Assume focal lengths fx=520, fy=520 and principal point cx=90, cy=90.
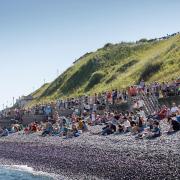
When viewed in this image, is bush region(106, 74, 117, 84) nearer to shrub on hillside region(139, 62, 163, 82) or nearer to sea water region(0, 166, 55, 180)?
shrub on hillside region(139, 62, 163, 82)

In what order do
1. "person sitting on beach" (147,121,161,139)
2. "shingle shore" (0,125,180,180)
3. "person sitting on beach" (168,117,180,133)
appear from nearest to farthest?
1. "shingle shore" (0,125,180,180)
2. "person sitting on beach" (147,121,161,139)
3. "person sitting on beach" (168,117,180,133)

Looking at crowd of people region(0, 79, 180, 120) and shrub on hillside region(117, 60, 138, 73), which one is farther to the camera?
shrub on hillside region(117, 60, 138, 73)

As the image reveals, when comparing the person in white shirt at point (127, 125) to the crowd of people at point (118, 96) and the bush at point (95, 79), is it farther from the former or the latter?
the bush at point (95, 79)

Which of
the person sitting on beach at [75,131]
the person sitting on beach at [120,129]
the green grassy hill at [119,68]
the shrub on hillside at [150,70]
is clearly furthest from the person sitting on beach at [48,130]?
the shrub on hillside at [150,70]

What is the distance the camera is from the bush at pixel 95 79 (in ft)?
304

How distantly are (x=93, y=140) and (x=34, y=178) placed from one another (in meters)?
6.79

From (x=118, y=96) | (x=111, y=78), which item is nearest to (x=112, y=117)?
(x=118, y=96)

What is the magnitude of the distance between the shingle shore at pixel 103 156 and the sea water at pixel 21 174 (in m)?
0.70

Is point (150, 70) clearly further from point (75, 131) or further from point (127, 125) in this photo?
point (127, 125)

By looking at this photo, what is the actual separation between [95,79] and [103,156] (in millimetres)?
59244

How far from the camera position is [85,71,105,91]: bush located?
92562mm

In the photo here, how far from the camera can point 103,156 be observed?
34.7 metres

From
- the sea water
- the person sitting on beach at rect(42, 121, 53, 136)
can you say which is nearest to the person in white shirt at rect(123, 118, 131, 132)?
the sea water

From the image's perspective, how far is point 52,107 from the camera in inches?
2463
